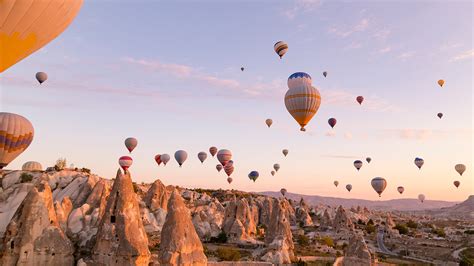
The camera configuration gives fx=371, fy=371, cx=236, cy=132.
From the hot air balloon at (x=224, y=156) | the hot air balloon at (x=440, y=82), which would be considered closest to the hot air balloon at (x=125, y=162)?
the hot air balloon at (x=224, y=156)

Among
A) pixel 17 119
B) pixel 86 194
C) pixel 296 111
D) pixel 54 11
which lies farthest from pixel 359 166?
pixel 54 11

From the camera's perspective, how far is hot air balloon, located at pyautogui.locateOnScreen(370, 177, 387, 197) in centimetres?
7644

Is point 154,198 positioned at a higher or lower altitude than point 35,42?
lower

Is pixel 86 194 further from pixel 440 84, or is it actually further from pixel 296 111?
pixel 440 84

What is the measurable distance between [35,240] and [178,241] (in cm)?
1007

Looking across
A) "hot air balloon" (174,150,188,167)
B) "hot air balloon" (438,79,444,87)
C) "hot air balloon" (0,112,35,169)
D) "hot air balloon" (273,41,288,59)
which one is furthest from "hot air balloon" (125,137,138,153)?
"hot air balloon" (438,79,444,87)

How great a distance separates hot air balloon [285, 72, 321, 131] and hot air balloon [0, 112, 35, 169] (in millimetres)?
33635

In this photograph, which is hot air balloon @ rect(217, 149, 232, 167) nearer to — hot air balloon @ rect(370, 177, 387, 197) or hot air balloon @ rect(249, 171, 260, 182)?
hot air balloon @ rect(249, 171, 260, 182)

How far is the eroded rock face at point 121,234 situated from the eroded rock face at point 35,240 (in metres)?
2.60

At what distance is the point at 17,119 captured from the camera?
45562mm

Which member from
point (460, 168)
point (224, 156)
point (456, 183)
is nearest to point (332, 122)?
point (224, 156)

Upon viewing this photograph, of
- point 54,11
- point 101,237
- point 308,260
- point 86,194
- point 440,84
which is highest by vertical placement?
point 440,84

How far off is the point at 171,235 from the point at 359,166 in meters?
75.1

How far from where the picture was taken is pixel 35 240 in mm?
24734
